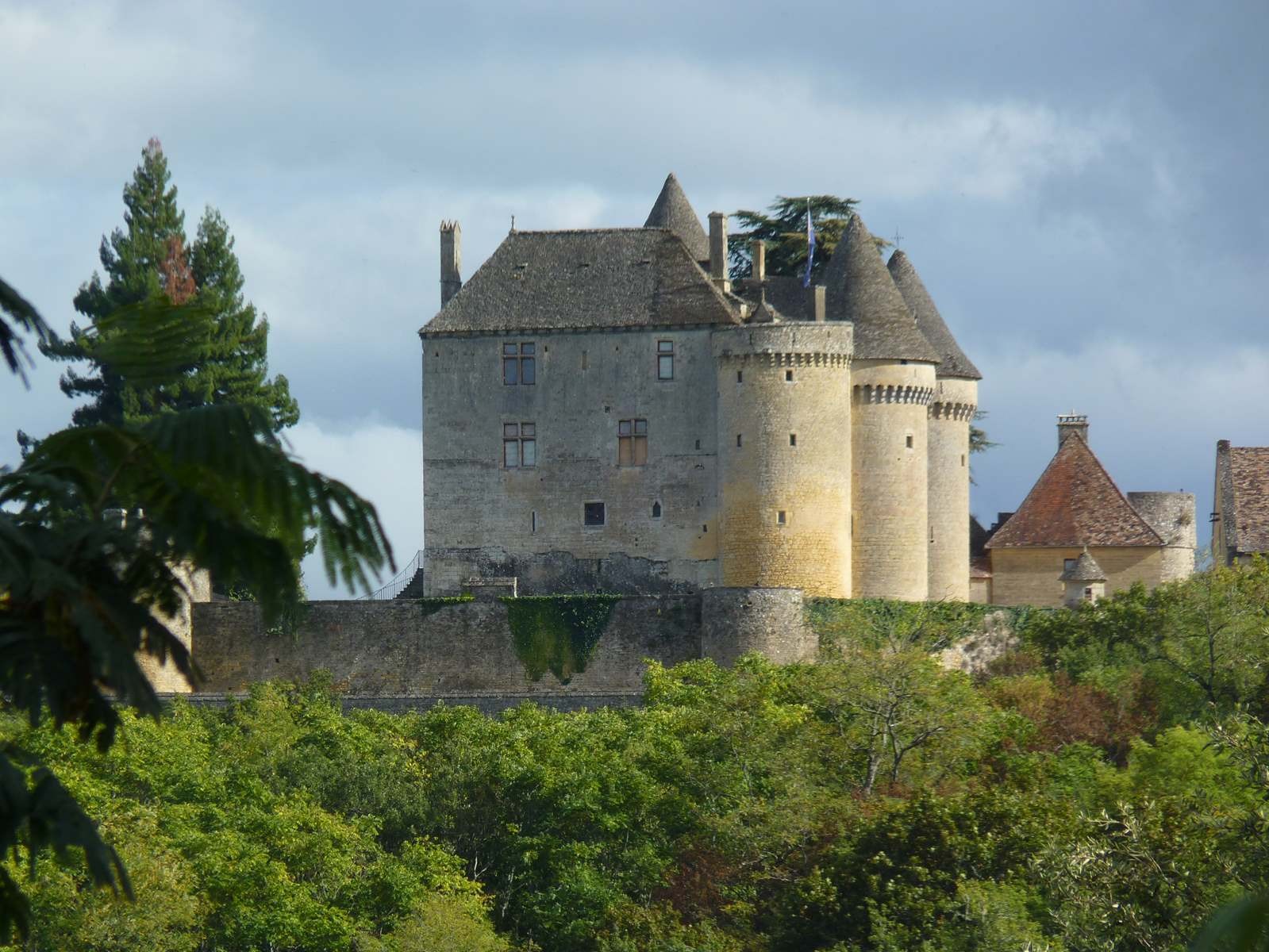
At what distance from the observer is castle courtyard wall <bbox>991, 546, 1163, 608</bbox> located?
50.8 meters

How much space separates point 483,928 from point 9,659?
28.0 meters

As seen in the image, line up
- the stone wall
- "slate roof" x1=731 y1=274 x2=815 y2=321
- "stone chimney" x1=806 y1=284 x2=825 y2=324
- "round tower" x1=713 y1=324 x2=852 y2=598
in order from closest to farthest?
the stone wall < "round tower" x1=713 y1=324 x2=852 y2=598 < "stone chimney" x1=806 y1=284 x2=825 y2=324 < "slate roof" x1=731 y1=274 x2=815 y2=321

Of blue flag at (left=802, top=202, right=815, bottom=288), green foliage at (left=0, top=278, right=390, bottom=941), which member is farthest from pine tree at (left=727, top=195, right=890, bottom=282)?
green foliage at (left=0, top=278, right=390, bottom=941)

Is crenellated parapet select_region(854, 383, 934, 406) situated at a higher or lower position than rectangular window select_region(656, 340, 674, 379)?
lower

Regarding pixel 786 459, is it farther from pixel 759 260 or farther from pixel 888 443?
pixel 759 260

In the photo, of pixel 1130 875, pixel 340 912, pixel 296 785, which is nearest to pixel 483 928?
pixel 340 912

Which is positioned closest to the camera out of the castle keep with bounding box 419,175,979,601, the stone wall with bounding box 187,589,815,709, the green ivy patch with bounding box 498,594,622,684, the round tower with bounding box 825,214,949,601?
the stone wall with bounding box 187,589,815,709

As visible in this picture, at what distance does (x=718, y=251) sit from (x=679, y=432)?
4.47 meters

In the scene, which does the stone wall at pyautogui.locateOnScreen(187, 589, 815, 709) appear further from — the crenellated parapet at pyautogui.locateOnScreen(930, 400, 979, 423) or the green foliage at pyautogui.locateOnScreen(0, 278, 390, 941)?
the green foliage at pyautogui.locateOnScreen(0, 278, 390, 941)

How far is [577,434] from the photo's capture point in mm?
47031

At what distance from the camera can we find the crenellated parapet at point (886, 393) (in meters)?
46.4

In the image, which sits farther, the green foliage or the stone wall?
the stone wall

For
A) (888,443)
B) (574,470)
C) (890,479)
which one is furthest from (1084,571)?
(574,470)

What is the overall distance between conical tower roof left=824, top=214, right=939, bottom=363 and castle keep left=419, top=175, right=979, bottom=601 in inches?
2.0
